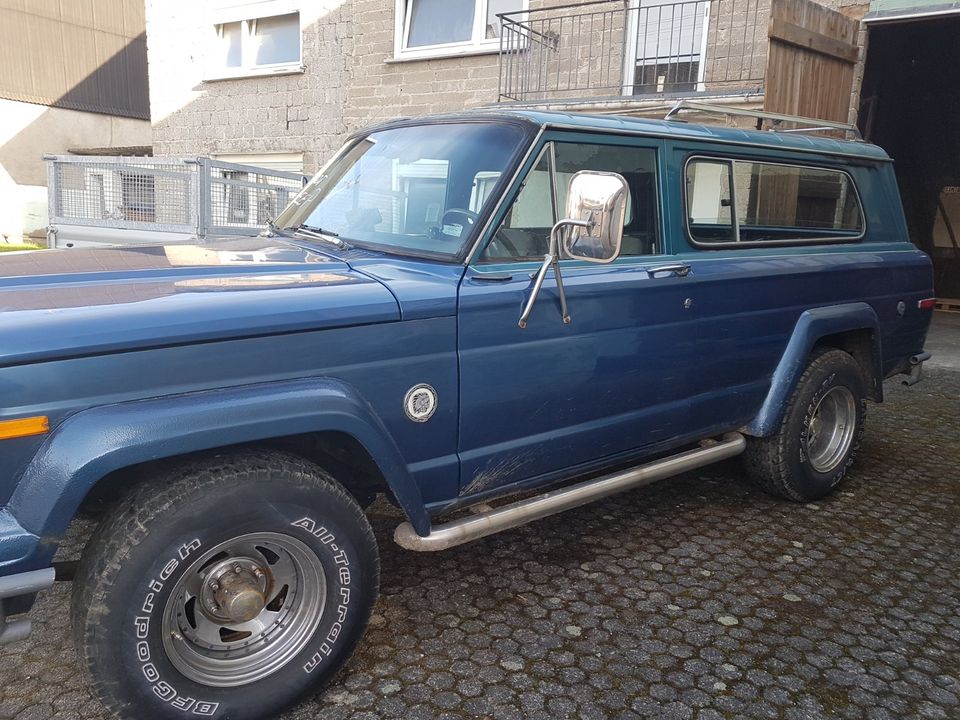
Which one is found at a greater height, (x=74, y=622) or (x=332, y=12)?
(x=332, y=12)

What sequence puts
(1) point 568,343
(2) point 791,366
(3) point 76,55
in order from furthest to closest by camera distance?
(3) point 76,55 < (2) point 791,366 < (1) point 568,343

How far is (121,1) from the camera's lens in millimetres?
23406

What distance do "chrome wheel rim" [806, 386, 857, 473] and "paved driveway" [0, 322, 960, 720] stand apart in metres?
0.23

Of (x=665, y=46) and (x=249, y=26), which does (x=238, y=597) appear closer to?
(x=665, y=46)

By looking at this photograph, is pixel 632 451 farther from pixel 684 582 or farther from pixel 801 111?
pixel 801 111

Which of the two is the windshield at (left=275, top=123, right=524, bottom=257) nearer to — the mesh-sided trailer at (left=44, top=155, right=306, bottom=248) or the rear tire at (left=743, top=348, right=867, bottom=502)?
the rear tire at (left=743, top=348, right=867, bottom=502)

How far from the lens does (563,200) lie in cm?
294

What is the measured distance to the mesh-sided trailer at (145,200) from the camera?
6.55m

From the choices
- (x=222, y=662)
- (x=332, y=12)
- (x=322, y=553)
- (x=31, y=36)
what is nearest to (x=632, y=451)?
(x=322, y=553)

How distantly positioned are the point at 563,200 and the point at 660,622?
171 centimetres

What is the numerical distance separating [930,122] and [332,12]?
34.9ft

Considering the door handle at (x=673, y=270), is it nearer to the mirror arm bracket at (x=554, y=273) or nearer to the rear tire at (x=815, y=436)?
the mirror arm bracket at (x=554, y=273)

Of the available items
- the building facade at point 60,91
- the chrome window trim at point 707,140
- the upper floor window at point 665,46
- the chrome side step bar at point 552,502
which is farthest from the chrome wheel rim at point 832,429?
the building facade at point 60,91

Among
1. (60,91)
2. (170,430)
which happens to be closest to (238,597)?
(170,430)
